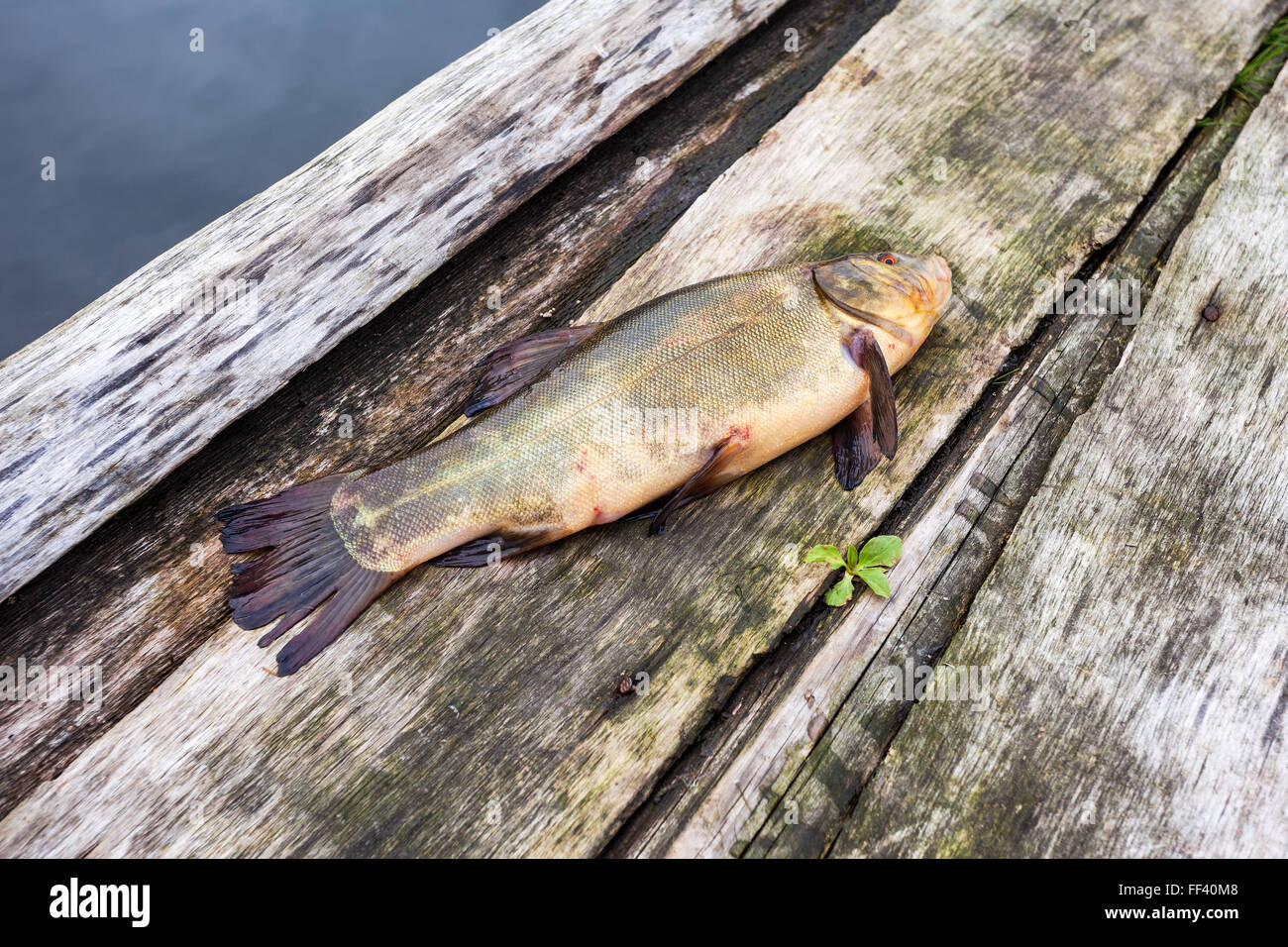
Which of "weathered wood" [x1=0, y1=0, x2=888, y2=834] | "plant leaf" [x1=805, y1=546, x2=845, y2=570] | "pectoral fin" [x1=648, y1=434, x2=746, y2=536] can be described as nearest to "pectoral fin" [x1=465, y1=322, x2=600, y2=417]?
"weathered wood" [x1=0, y1=0, x2=888, y2=834]

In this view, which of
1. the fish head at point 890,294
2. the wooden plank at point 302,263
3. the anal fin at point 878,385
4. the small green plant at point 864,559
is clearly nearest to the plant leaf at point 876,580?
the small green plant at point 864,559

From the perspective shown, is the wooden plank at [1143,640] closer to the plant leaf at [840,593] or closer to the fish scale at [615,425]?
the plant leaf at [840,593]

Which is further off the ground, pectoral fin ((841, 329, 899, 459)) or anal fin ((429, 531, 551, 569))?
pectoral fin ((841, 329, 899, 459))

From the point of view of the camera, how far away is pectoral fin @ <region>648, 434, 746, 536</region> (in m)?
2.73

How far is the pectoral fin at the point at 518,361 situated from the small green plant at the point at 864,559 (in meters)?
1.10

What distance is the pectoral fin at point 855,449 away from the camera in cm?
299

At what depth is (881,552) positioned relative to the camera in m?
2.80

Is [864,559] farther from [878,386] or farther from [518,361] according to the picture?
[518,361]

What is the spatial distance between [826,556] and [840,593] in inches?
5.3

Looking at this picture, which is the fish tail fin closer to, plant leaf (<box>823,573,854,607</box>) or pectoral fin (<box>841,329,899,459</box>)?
plant leaf (<box>823,573,854,607</box>)

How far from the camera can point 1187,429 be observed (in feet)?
10.2

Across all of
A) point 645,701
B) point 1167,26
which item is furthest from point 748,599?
point 1167,26

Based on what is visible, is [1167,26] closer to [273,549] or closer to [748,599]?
[748,599]

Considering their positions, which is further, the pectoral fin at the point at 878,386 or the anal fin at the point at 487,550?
the pectoral fin at the point at 878,386
